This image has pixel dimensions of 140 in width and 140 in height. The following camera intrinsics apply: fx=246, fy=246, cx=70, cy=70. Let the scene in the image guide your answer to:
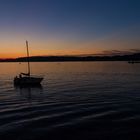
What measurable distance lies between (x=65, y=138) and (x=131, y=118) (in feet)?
26.0

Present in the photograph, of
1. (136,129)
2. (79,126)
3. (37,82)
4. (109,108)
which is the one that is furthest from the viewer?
(37,82)

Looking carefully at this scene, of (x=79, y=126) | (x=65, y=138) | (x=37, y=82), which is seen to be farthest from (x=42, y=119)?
(x=37, y=82)

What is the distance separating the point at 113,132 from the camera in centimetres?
1909

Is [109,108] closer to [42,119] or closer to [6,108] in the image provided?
[42,119]

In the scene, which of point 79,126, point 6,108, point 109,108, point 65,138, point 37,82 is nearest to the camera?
point 65,138

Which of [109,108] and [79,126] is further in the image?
[109,108]

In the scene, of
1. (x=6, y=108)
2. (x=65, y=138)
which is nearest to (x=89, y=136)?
(x=65, y=138)

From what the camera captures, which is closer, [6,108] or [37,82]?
[6,108]

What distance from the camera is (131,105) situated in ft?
95.9

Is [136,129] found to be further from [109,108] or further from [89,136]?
[109,108]

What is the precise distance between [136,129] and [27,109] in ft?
45.4

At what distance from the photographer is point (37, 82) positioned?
6081 centimetres

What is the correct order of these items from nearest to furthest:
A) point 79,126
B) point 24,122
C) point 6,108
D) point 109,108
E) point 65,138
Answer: point 65,138 → point 79,126 → point 24,122 → point 109,108 → point 6,108

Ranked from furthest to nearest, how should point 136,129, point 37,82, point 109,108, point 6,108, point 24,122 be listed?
1. point 37,82
2. point 6,108
3. point 109,108
4. point 24,122
5. point 136,129
